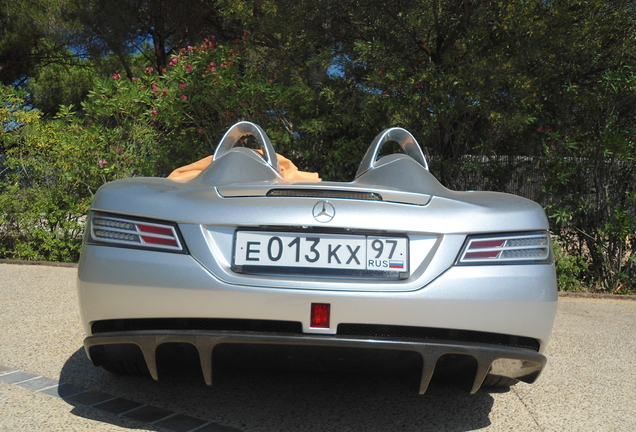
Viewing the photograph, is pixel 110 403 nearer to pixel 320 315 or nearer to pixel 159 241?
pixel 159 241

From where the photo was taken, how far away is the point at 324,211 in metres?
2.01

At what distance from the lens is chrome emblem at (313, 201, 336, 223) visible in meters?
2.00

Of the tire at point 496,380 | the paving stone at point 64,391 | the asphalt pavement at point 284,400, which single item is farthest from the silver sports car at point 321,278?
the paving stone at point 64,391

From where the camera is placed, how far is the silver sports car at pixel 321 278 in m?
1.92

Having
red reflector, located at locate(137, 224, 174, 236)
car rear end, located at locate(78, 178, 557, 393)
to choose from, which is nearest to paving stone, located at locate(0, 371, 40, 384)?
car rear end, located at locate(78, 178, 557, 393)

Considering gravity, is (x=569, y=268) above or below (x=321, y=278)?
below

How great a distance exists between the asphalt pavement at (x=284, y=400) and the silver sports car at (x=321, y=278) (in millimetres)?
355

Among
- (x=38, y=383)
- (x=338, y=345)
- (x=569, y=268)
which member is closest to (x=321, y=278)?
(x=338, y=345)

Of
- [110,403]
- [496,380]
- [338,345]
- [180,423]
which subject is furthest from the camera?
[110,403]

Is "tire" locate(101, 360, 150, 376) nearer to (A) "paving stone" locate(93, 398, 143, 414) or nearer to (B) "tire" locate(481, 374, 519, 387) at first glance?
(A) "paving stone" locate(93, 398, 143, 414)

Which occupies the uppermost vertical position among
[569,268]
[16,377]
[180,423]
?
[180,423]

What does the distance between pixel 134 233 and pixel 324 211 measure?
0.69 m

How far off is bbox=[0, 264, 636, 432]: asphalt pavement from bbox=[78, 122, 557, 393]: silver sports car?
355mm

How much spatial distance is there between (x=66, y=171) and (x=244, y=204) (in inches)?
242
